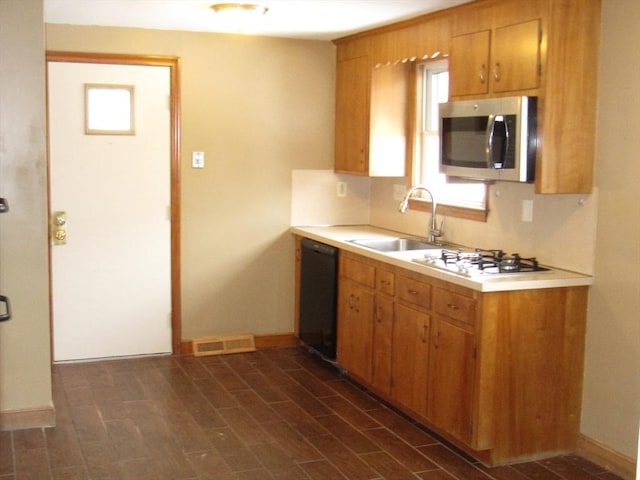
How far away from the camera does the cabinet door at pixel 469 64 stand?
409cm

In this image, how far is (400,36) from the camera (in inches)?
199

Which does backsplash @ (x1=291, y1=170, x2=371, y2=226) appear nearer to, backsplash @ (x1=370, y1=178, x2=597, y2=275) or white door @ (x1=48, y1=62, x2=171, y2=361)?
white door @ (x1=48, y1=62, x2=171, y2=361)

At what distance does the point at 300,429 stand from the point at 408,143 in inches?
87.1

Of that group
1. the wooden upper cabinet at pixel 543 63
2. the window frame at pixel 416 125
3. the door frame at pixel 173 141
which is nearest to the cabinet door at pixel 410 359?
the wooden upper cabinet at pixel 543 63

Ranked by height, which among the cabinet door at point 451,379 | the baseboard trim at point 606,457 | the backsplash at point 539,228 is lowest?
the baseboard trim at point 606,457

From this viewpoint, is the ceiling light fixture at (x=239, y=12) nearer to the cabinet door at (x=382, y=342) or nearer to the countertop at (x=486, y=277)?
the countertop at (x=486, y=277)

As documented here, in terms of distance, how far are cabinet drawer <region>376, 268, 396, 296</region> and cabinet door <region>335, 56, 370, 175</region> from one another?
1134 millimetres

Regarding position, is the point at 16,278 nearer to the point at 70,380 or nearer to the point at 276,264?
the point at 70,380

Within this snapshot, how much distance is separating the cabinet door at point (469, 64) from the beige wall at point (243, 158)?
175 cm

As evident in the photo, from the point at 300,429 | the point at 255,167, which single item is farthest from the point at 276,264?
the point at 300,429

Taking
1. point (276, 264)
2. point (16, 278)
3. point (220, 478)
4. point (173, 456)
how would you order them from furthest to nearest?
point (276, 264), point (16, 278), point (173, 456), point (220, 478)

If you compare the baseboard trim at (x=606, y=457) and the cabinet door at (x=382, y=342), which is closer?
the baseboard trim at (x=606, y=457)

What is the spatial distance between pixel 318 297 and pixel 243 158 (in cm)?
118

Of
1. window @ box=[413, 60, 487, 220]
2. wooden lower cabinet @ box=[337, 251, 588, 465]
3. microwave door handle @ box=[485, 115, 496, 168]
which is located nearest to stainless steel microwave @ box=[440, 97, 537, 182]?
microwave door handle @ box=[485, 115, 496, 168]
